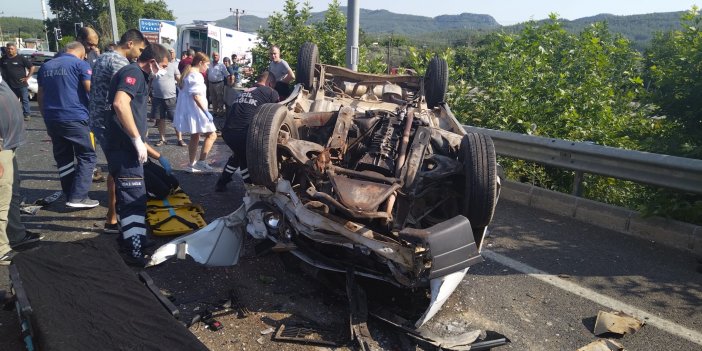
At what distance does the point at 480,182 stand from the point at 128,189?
2737mm

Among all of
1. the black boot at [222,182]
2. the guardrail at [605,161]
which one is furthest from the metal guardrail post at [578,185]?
the black boot at [222,182]

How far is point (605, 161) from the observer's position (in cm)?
481

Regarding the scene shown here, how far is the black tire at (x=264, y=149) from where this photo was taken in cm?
358

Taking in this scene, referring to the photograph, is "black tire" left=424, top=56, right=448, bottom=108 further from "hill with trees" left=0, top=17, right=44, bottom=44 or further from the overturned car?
"hill with trees" left=0, top=17, right=44, bottom=44

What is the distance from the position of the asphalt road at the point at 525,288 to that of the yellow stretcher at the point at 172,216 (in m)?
0.13

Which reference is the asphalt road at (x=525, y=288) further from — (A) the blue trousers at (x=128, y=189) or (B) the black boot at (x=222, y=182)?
(B) the black boot at (x=222, y=182)

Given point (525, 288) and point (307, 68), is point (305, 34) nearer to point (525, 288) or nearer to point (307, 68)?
point (307, 68)

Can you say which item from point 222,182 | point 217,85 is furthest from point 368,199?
point 217,85

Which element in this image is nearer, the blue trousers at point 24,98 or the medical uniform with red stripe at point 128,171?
the medical uniform with red stripe at point 128,171

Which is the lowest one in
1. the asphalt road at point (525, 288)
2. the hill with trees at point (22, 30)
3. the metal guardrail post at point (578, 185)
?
the asphalt road at point (525, 288)

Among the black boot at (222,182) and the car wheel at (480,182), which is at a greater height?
the car wheel at (480,182)

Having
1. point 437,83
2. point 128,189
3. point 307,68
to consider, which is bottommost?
point 128,189

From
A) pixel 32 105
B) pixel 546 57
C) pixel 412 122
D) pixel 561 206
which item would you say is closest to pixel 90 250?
pixel 412 122

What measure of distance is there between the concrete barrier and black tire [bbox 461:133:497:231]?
203cm
